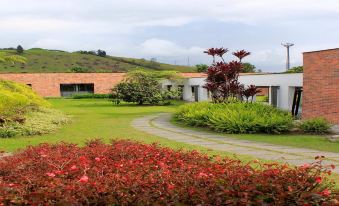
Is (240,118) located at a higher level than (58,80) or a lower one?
lower

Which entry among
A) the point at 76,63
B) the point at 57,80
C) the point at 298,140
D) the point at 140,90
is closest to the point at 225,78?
the point at 298,140

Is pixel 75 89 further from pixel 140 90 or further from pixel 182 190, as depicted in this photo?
pixel 182 190

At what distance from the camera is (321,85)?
16.7 m

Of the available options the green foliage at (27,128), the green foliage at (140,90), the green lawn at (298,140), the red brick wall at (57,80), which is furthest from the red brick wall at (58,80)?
the green lawn at (298,140)

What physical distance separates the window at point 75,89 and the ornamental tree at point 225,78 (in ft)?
114

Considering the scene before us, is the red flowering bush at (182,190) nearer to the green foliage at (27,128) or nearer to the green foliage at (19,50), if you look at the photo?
the green foliage at (27,128)

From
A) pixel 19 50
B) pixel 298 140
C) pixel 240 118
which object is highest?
pixel 19 50

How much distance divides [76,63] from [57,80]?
34225mm

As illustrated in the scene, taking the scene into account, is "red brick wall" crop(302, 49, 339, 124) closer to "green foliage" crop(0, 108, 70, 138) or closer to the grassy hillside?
"green foliage" crop(0, 108, 70, 138)

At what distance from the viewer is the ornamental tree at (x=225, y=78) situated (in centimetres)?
1820

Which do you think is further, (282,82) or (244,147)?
(282,82)

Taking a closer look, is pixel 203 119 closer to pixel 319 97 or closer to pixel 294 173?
pixel 319 97

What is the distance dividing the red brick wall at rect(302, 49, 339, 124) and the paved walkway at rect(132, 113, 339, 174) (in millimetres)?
4900

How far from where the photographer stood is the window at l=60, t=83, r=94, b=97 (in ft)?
168
